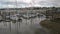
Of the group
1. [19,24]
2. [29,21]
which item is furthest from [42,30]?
[19,24]

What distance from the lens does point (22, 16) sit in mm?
1783

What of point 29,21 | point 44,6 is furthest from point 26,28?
point 44,6

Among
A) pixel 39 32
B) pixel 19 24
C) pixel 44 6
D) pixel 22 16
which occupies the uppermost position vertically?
pixel 44 6

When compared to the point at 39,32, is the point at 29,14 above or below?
above

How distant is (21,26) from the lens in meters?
1.77

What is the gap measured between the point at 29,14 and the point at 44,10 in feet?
0.88

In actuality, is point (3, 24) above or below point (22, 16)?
below

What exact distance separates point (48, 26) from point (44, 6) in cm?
35

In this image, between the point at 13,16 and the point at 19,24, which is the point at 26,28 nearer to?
the point at 19,24

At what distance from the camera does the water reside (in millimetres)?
1739

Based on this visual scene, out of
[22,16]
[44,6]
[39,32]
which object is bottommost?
[39,32]

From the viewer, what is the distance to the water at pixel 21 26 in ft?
5.71

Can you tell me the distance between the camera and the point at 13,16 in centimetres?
177

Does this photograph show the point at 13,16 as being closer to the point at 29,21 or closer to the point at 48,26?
the point at 29,21
